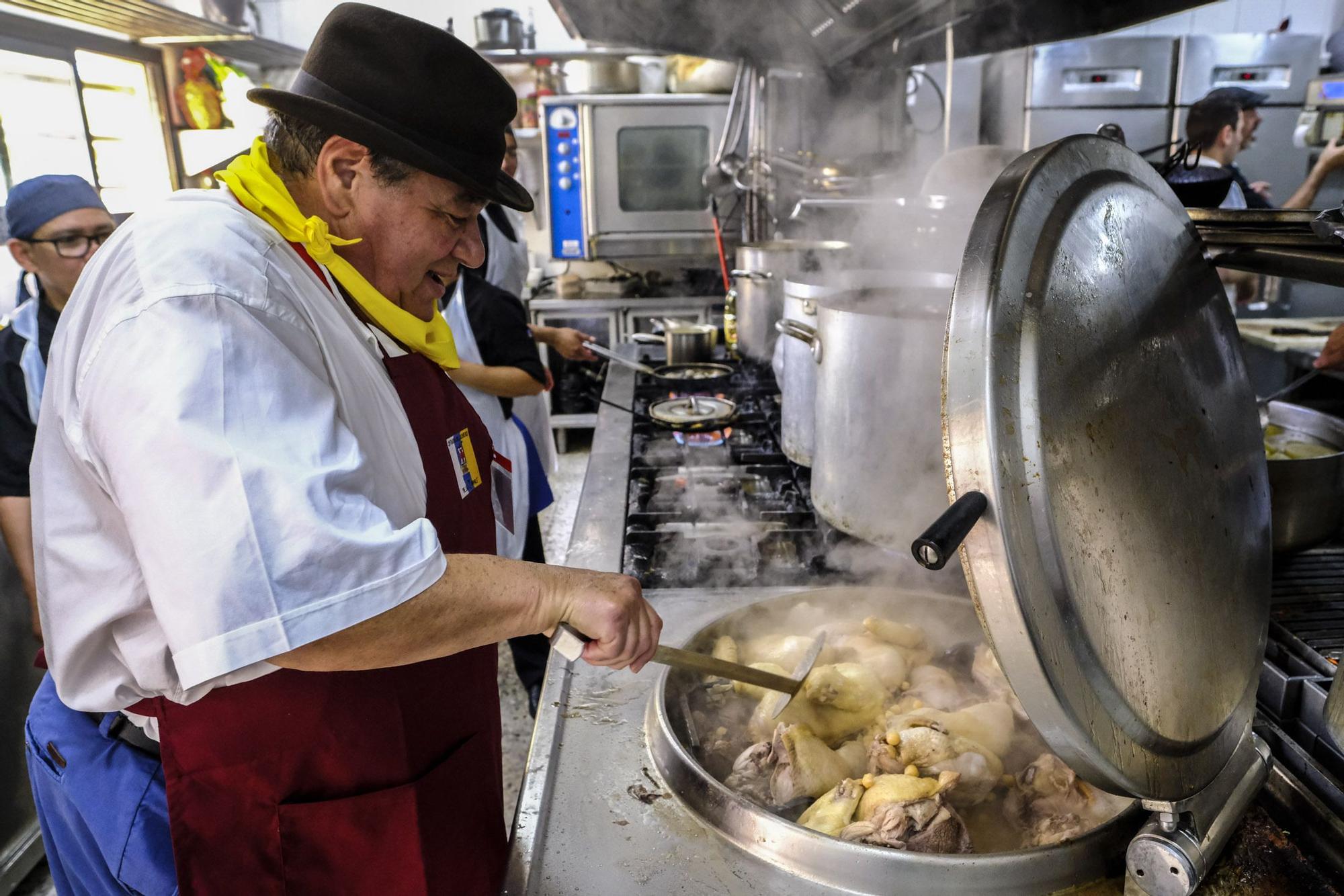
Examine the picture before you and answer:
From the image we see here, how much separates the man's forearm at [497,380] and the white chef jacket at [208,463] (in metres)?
1.59

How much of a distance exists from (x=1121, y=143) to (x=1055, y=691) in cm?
66

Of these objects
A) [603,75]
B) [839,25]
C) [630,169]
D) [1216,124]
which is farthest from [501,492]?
[603,75]

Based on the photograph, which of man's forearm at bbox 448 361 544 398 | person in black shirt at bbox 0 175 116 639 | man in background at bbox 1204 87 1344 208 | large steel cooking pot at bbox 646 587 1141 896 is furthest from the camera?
man in background at bbox 1204 87 1344 208

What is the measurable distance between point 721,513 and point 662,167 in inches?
167

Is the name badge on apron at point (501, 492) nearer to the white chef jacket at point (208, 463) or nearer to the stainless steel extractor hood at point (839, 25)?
the white chef jacket at point (208, 463)

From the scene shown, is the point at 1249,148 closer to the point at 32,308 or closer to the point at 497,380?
the point at 497,380

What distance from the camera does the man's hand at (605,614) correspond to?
1050 millimetres

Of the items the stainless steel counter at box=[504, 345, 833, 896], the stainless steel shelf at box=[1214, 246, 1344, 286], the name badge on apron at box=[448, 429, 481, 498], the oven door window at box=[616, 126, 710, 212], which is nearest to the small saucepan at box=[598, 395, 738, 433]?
the stainless steel counter at box=[504, 345, 833, 896]

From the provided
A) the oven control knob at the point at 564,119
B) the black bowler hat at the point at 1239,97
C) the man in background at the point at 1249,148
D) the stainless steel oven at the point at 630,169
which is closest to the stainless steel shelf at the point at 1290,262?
the man in background at the point at 1249,148

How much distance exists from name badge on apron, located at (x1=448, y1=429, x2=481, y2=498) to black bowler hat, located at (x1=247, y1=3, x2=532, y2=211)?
0.40 m

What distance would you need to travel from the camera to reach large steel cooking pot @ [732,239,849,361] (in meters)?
3.18

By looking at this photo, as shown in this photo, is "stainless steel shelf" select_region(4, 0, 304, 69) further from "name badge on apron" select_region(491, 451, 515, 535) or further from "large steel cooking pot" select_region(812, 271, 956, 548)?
"large steel cooking pot" select_region(812, 271, 956, 548)

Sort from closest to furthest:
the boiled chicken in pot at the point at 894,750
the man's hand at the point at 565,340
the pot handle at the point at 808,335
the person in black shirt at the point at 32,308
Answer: the boiled chicken in pot at the point at 894,750
the pot handle at the point at 808,335
the person in black shirt at the point at 32,308
the man's hand at the point at 565,340

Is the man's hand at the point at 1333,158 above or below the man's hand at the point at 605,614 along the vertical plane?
above
